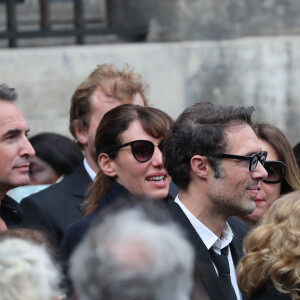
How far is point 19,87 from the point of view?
23.4ft

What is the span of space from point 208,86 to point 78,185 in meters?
2.63

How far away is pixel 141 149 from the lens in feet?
14.5

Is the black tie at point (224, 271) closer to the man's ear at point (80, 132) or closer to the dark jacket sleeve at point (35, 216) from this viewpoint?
the dark jacket sleeve at point (35, 216)

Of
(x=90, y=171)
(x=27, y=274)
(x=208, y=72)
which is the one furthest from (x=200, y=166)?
(x=208, y=72)

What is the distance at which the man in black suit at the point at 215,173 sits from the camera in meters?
3.78

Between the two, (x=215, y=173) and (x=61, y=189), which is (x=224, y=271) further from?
(x=61, y=189)

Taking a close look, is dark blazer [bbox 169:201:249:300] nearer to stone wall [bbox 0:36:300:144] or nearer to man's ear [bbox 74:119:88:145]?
man's ear [bbox 74:119:88:145]

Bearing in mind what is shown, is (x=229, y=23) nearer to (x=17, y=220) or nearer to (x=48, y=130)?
(x=48, y=130)

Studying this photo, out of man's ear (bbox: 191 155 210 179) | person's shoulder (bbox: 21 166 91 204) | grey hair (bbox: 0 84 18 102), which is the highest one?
grey hair (bbox: 0 84 18 102)

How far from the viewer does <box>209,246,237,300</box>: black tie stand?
3664 mm

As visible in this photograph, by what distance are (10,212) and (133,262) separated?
238 centimetres

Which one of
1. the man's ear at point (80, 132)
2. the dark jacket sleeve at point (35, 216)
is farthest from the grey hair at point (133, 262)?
the man's ear at point (80, 132)

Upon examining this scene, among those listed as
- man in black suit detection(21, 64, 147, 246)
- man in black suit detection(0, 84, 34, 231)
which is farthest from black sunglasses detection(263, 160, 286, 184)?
man in black suit detection(0, 84, 34, 231)

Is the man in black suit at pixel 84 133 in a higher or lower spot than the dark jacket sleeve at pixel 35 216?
higher
